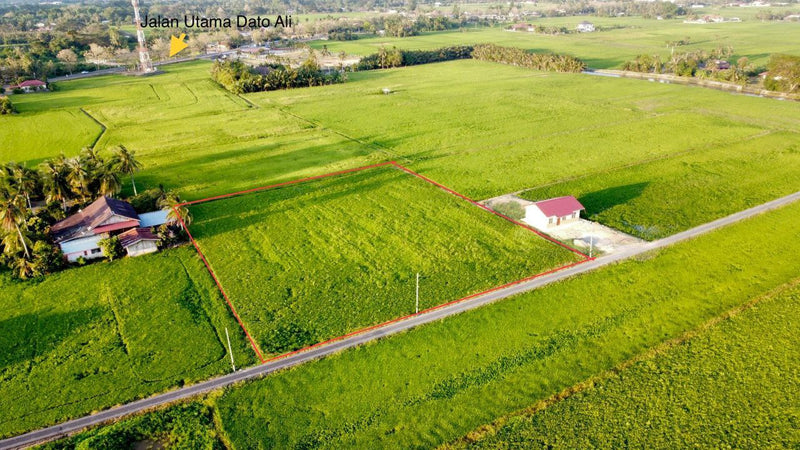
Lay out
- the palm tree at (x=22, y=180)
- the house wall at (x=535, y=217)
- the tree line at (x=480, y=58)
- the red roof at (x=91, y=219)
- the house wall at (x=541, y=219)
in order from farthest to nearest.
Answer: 1. the tree line at (x=480, y=58)
2. the palm tree at (x=22, y=180)
3. the house wall at (x=535, y=217)
4. the house wall at (x=541, y=219)
5. the red roof at (x=91, y=219)

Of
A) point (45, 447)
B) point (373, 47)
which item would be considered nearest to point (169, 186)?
point (45, 447)

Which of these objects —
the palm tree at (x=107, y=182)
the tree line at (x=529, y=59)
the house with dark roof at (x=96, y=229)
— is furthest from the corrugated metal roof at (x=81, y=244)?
the tree line at (x=529, y=59)

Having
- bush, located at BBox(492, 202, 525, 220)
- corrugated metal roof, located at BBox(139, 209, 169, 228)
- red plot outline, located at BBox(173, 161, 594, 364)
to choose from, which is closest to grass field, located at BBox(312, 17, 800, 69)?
red plot outline, located at BBox(173, 161, 594, 364)

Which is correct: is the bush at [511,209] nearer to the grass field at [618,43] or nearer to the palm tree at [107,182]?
the palm tree at [107,182]

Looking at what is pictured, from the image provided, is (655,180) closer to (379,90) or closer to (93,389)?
(93,389)

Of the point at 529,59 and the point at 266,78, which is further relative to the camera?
the point at 529,59

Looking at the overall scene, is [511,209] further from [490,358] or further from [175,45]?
[175,45]

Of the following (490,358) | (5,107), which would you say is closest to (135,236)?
(490,358)
